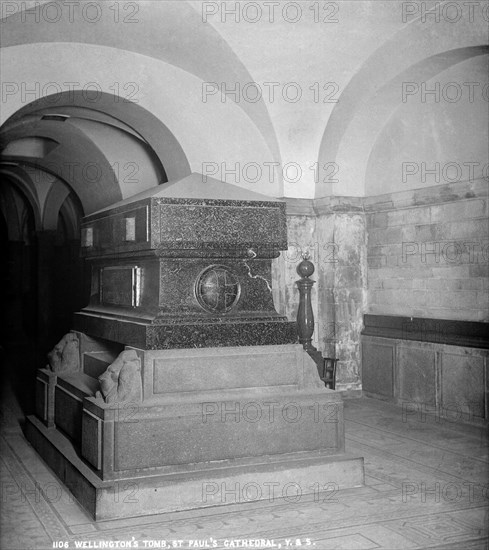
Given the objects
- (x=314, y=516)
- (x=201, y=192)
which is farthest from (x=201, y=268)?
(x=314, y=516)

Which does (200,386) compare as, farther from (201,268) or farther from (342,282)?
(342,282)

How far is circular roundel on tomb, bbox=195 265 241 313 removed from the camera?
189 inches

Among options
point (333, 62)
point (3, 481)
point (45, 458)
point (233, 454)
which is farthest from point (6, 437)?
point (333, 62)

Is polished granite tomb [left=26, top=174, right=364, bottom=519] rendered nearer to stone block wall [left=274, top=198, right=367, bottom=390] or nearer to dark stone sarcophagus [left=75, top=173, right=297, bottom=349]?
dark stone sarcophagus [left=75, top=173, right=297, bottom=349]

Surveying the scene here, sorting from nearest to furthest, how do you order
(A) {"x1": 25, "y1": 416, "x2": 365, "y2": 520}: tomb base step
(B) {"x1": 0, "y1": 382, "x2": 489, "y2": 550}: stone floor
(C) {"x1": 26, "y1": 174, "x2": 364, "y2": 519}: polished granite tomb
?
(B) {"x1": 0, "y1": 382, "x2": 489, "y2": 550}: stone floor < (A) {"x1": 25, "y1": 416, "x2": 365, "y2": 520}: tomb base step < (C) {"x1": 26, "y1": 174, "x2": 364, "y2": 519}: polished granite tomb

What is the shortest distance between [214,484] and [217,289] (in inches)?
52.0

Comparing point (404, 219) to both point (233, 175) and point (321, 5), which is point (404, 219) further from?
point (321, 5)

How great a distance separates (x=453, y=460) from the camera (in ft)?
17.5

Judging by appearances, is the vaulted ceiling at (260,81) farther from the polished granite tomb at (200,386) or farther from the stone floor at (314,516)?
the stone floor at (314,516)

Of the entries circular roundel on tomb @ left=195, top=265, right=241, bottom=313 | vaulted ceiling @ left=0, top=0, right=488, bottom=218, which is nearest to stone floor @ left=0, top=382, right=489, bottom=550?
circular roundel on tomb @ left=195, top=265, right=241, bottom=313

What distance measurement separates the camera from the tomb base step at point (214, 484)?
13.4 ft

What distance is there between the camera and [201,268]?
4.82 m

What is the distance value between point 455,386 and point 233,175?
11.2ft

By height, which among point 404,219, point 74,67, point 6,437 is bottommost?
point 6,437
